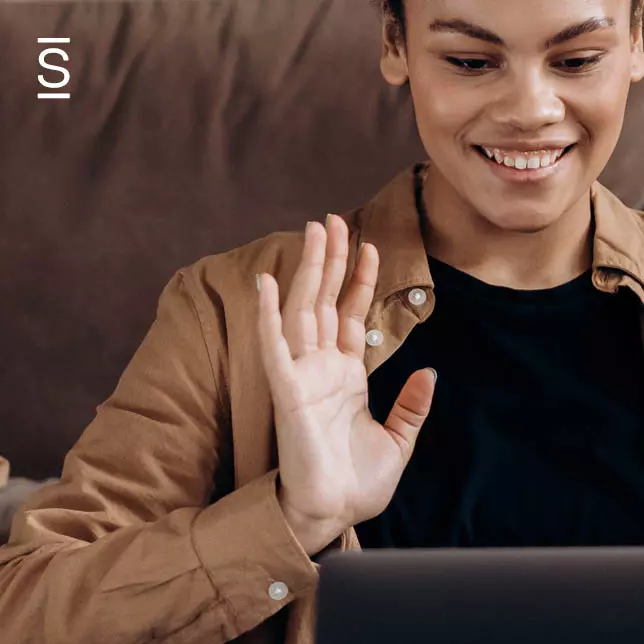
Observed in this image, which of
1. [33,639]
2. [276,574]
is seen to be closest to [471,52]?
[276,574]

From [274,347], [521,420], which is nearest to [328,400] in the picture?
[274,347]

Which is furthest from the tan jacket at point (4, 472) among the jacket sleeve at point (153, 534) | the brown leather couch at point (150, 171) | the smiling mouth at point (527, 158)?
the smiling mouth at point (527, 158)

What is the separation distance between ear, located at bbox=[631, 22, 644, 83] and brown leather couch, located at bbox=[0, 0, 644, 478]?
0.38ft

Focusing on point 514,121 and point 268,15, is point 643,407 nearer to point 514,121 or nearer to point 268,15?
point 514,121

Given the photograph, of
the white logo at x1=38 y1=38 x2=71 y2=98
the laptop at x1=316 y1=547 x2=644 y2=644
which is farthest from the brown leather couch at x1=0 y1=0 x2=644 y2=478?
the laptop at x1=316 y1=547 x2=644 y2=644

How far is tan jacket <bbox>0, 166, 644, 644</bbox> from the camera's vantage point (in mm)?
782

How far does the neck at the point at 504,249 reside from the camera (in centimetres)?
94

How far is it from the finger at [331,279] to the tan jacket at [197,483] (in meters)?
0.10

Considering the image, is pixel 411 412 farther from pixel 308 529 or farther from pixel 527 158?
pixel 527 158

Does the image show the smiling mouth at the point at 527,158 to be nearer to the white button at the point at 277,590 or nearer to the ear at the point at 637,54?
the ear at the point at 637,54

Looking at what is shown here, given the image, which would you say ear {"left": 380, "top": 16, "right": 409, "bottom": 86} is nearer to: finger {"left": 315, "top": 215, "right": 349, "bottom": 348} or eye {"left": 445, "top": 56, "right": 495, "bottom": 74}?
eye {"left": 445, "top": 56, "right": 495, "bottom": 74}

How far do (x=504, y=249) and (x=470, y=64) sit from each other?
0.54ft

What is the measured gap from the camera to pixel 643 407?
0.90 m

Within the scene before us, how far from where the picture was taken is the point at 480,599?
52cm
